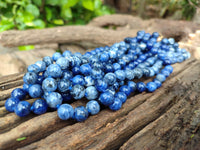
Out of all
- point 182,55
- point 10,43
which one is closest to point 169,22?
point 182,55

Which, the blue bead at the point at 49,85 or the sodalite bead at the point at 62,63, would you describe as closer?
the blue bead at the point at 49,85

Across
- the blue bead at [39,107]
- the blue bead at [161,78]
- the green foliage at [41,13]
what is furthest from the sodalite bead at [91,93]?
the green foliage at [41,13]

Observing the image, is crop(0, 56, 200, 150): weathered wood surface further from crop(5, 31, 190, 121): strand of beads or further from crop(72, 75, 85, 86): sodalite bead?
crop(72, 75, 85, 86): sodalite bead

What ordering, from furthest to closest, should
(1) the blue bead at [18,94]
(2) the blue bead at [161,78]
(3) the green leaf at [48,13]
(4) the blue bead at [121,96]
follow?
(3) the green leaf at [48,13] < (2) the blue bead at [161,78] < (4) the blue bead at [121,96] < (1) the blue bead at [18,94]

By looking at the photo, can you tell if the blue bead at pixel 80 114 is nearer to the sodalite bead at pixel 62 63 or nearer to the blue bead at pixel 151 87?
the sodalite bead at pixel 62 63

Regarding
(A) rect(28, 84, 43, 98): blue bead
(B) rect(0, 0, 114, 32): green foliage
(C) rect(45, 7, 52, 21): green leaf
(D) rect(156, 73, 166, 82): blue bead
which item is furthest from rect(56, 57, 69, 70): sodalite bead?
(C) rect(45, 7, 52, 21): green leaf
